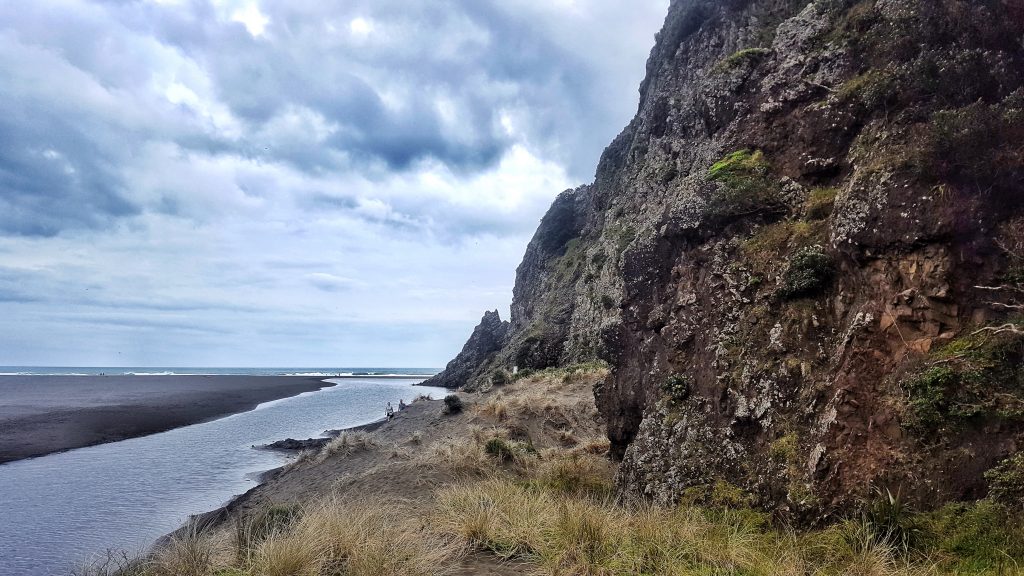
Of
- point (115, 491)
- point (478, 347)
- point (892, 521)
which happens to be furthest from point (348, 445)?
point (478, 347)

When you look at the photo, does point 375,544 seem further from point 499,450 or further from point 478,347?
point 478,347

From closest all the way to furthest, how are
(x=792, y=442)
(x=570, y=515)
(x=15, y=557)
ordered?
(x=570, y=515) < (x=792, y=442) < (x=15, y=557)

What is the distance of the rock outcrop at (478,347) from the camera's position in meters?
79.9

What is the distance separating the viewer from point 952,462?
5555 mm

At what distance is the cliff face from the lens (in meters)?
5.95

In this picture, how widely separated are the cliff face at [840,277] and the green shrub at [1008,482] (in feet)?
0.29

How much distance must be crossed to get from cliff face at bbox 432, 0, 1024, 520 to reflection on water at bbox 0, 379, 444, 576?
37.8ft

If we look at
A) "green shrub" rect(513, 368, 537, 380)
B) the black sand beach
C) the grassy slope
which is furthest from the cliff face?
the black sand beach

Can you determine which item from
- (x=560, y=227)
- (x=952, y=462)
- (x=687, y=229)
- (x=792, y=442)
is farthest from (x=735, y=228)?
(x=560, y=227)

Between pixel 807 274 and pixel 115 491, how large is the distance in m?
19.5

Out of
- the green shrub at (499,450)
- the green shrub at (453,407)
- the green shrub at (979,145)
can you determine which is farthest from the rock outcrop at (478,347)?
the green shrub at (979,145)

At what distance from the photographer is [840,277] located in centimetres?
757

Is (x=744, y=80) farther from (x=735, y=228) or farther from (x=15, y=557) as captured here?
(x=15, y=557)

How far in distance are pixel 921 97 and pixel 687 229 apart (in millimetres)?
3864
